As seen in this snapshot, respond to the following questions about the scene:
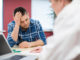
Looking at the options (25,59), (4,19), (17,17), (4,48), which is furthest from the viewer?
(4,19)

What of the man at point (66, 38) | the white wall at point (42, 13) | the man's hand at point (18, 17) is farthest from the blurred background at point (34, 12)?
the man at point (66, 38)

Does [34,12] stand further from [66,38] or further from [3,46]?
[66,38]

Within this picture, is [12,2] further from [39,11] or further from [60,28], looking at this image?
[60,28]

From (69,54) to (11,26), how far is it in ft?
5.52

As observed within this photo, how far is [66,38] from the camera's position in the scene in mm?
404

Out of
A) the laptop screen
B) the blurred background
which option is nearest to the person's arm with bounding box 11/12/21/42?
the laptop screen

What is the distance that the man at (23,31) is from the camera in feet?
6.15

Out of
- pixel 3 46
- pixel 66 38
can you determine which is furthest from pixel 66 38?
pixel 3 46

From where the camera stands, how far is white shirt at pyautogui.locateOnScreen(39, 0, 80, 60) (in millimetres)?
398

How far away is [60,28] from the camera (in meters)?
0.43

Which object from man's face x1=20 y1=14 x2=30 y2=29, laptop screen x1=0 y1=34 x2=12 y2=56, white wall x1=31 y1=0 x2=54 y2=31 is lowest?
laptop screen x1=0 y1=34 x2=12 y2=56

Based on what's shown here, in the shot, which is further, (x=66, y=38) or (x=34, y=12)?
(x=34, y=12)

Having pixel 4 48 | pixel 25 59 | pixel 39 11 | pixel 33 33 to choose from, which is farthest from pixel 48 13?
pixel 25 59

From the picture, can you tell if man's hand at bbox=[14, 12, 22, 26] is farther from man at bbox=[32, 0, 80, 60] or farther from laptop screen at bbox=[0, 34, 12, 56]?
man at bbox=[32, 0, 80, 60]
